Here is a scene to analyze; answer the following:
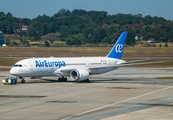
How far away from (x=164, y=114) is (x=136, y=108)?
3.56 metres

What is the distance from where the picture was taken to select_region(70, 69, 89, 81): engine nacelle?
51156mm

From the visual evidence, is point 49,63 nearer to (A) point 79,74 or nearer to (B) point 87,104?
(A) point 79,74

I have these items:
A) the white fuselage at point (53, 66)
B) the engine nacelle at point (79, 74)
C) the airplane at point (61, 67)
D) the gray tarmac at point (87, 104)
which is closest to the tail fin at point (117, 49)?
the airplane at point (61, 67)

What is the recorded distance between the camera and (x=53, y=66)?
172 feet

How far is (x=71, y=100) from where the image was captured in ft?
115

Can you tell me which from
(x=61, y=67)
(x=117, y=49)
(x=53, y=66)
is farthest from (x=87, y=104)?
(x=117, y=49)

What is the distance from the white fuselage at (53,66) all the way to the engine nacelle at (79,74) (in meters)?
0.99

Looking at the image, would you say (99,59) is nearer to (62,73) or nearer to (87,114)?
(62,73)

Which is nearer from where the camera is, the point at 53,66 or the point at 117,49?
the point at 53,66

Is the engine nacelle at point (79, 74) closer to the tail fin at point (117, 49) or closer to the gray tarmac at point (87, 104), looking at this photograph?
the gray tarmac at point (87, 104)

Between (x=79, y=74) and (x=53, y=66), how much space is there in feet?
16.5

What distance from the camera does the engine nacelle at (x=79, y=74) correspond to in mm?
51156

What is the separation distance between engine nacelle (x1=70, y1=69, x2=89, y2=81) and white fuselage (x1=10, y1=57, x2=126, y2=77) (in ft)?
3.26

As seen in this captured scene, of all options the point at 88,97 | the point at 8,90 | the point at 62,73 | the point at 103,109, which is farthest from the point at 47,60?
the point at 103,109
